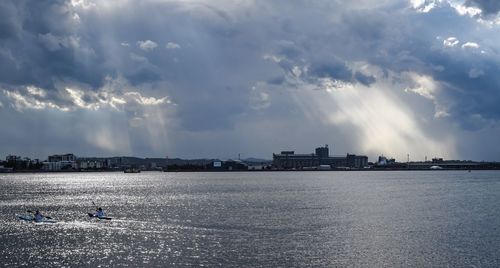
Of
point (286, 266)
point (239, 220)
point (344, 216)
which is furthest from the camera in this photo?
point (344, 216)

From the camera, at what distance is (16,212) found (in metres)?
100

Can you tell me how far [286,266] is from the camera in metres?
48.5

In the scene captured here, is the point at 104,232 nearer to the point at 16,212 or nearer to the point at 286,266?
the point at 286,266

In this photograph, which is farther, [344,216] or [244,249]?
[344,216]

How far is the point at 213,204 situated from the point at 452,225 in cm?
5009

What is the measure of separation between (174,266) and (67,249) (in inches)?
583

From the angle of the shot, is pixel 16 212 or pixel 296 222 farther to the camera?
pixel 16 212

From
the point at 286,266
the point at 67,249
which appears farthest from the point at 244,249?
the point at 67,249

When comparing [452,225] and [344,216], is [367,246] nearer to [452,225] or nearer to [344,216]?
[452,225]

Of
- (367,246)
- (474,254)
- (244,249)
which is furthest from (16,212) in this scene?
(474,254)

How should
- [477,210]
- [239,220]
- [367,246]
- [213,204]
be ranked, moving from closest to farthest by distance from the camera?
[367,246] < [239,220] < [477,210] < [213,204]

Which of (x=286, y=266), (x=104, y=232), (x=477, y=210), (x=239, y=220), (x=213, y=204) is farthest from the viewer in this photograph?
(x=213, y=204)

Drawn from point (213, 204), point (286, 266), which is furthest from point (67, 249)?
point (213, 204)

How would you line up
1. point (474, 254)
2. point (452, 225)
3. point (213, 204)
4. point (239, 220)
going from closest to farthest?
point (474, 254), point (452, 225), point (239, 220), point (213, 204)
